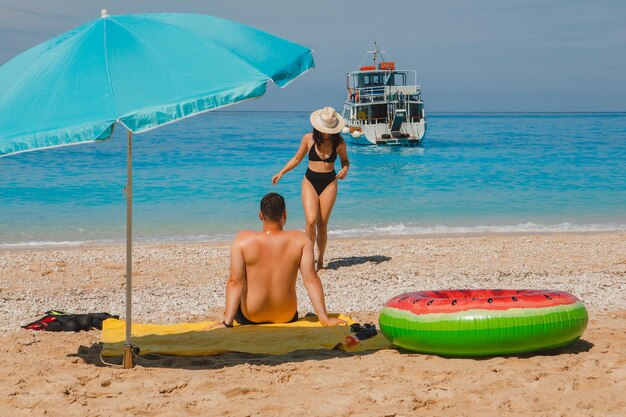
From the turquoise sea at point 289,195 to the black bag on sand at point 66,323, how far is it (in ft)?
21.8

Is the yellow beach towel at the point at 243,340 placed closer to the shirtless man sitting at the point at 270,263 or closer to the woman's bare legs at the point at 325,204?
the shirtless man sitting at the point at 270,263

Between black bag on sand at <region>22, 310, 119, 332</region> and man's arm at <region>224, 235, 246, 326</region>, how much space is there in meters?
1.40

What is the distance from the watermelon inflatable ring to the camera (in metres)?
4.59

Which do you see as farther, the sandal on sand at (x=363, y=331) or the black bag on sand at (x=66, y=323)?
the black bag on sand at (x=66, y=323)

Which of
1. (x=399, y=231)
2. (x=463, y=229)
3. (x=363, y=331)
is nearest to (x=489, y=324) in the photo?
(x=363, y=331)

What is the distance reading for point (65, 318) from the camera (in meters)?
5.89

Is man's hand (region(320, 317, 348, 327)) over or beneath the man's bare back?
beneath

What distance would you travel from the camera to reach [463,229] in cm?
1384

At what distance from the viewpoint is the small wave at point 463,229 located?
13.3 meters

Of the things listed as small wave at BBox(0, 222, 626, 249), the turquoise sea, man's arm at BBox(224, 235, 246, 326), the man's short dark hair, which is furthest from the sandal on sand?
the turquoise sea

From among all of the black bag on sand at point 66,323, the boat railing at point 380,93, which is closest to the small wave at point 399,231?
the black bag on sand at point 66,323

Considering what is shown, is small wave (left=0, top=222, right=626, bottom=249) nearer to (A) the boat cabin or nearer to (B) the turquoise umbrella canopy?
(B) the turquoise umbrella canopy

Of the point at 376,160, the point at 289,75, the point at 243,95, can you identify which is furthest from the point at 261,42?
the point at 376,160

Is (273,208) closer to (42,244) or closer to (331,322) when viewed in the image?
(331,322)
